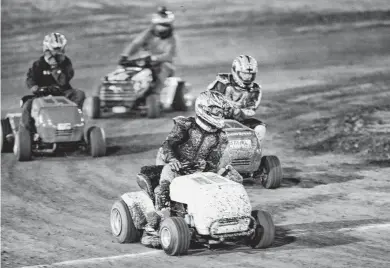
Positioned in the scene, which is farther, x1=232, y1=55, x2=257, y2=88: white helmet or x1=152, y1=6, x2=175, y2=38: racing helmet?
x1=152, y1=6, x2=175, y2=38: racing helmet

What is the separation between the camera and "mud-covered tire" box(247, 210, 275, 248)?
9.56m

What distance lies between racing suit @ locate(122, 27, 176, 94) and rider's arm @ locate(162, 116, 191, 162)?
9.22 m

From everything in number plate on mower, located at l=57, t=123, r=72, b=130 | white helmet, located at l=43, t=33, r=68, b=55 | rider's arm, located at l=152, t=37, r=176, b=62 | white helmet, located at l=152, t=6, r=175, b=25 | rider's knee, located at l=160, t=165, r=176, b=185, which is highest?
white helmet, located at l=152, t=6, r=175, b=25

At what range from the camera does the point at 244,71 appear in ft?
45.9

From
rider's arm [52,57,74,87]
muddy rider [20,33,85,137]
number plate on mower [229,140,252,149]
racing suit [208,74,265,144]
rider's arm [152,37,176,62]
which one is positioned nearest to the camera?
number plate on mower [229,140,252,149]

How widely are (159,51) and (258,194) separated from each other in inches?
289

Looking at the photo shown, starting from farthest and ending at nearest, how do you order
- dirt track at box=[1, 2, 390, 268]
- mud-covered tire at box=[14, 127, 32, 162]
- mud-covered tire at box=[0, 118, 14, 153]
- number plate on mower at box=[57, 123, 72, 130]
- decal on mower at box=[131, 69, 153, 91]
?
1. decal on mower at box=[131, 69, 153, 91]
2. mud-covered tire at box=[0, 118, 14, 153]
3. mud-covered tire at box=[14, 127, 32, 162]
4. number plate on mower at box=[57, 123, 72, 130]
5. dirt track at box=[1, 2, 390, 268]

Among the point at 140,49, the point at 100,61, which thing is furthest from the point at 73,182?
the point at 100,61

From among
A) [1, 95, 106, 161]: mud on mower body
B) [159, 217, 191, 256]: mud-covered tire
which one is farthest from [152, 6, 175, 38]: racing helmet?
[159, 217, 191, 256]: mud-covered tire

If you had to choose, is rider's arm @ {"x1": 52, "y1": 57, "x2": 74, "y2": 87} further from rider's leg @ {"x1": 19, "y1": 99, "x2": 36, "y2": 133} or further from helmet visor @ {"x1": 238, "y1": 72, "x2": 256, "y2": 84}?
helmet visor @ {"x1": 238, "y1": 72, "x2": 256, "y2": 84}

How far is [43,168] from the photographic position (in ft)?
49.0

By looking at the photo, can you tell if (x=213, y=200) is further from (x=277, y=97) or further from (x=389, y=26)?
(x=389, y=26)

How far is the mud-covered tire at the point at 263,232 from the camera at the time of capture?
9562 mm

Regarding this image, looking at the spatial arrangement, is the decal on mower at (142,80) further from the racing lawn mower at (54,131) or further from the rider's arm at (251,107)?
the rider's arm at (251,107)
